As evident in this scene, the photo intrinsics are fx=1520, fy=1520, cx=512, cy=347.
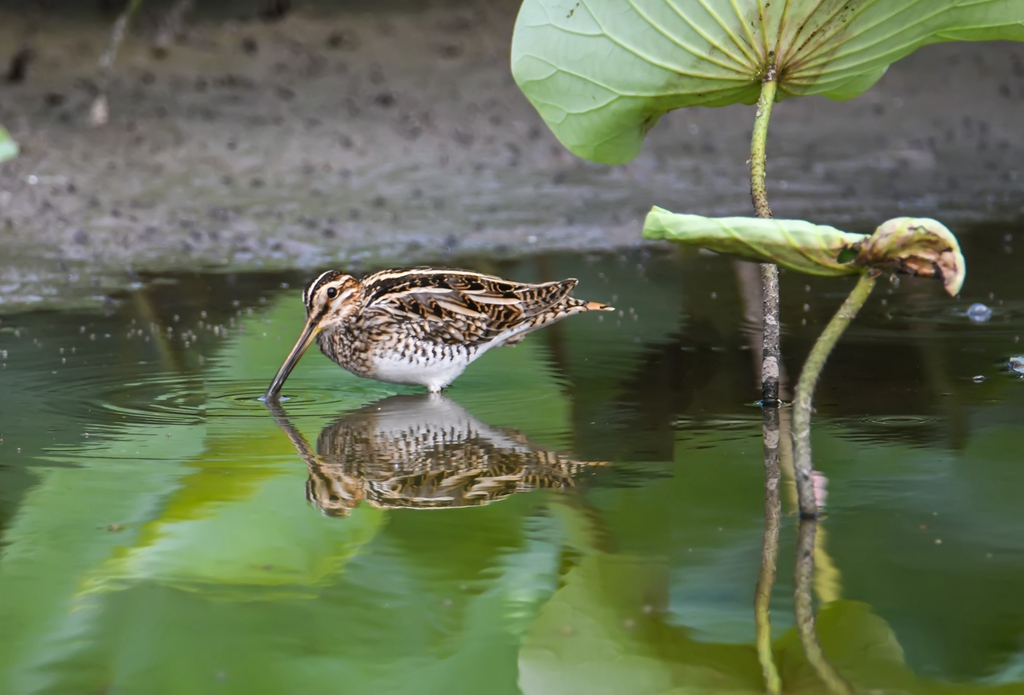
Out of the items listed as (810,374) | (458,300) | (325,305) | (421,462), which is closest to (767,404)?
(421,462)

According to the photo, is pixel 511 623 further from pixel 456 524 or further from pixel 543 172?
pixel 543 172

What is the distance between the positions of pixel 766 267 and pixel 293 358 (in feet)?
6.08

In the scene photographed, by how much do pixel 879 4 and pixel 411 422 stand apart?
2137 millimetres

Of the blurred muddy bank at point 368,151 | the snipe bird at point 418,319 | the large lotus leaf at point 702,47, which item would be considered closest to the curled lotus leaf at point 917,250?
the large lotus leaf at point 702,47

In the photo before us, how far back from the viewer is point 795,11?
411 cm

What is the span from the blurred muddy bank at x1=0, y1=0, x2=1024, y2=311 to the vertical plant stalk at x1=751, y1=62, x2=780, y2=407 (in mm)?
3502

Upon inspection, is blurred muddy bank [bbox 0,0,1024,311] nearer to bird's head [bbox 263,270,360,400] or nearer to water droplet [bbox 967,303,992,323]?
bird's head [bbox 263,270,360,400]


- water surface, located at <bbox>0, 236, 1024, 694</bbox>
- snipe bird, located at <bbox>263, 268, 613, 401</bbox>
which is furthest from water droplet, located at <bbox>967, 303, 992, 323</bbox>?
snipe bird, located at <bbox>263, 268, 613, 401</bbox>

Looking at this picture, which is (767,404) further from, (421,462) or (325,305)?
(325,305)

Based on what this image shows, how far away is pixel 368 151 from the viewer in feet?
34.0

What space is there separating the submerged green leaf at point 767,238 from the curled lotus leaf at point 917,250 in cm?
4

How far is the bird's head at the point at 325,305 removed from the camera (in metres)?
5.80

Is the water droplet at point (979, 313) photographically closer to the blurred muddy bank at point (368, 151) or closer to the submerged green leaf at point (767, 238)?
the blurred muddy bank at point (368, 151)

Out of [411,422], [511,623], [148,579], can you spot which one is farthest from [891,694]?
[411,422]
